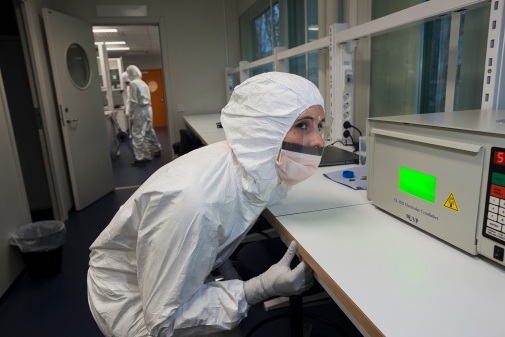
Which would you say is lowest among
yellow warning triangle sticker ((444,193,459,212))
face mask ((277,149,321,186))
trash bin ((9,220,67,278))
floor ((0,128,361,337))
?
floor ((0,128,361,337))

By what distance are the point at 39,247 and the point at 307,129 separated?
2.00 m

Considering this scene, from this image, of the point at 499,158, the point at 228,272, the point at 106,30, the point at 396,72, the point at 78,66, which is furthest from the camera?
the point at 106,30

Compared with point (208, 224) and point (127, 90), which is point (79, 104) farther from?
point (208, 224)

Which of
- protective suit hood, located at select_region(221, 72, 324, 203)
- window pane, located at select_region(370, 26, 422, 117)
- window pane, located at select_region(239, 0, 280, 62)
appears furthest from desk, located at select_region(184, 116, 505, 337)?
window pane, located at select_region(239, 0, 280, 62)

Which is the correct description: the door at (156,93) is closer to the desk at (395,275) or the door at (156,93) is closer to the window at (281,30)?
the window at (281,30)

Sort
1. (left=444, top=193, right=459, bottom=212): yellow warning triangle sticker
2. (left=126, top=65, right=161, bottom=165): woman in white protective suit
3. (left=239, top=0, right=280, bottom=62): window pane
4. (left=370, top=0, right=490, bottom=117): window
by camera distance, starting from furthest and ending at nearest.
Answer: (left=126, top=65, right=161, bottom=165): woman in white protective suit
(left=239, top=0, right=280, bottom=62): window pane
(left=370, top=0, right=490, bottom=117): window
(left=444, top=193, right=459, bottom=212): yellow warning triangle sticker

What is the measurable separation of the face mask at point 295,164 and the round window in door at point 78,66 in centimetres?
298

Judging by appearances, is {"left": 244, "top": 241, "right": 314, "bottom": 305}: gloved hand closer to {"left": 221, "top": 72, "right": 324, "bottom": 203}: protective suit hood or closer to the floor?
{"left": 221, "top": 72, "right": 324, "bottom": 203}: protective suit hood

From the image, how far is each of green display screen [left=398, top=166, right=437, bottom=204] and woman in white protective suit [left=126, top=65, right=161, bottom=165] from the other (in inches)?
195

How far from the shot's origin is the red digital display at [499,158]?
587 mm

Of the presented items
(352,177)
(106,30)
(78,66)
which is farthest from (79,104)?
(106,30)

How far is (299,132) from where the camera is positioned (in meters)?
0.90

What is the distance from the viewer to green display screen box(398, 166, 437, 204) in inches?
29.5

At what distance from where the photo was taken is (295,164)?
90cm
